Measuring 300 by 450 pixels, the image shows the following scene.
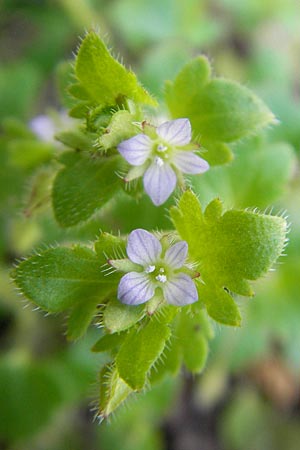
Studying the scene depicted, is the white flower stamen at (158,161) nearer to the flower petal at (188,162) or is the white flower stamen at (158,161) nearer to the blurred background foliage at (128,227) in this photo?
the flower petal at (188,162)

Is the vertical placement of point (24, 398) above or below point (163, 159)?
below

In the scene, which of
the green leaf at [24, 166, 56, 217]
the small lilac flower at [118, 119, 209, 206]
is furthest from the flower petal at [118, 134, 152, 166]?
the green leaf at [24, 166, 56, 217]

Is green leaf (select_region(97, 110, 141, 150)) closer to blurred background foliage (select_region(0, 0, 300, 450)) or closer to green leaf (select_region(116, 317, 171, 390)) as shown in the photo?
green leaf (select_region(116, 317, 171, 390))

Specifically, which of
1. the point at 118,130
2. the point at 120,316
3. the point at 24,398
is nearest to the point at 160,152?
the point at 118,130

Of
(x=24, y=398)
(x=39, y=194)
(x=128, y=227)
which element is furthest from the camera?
(x=24, y=398)

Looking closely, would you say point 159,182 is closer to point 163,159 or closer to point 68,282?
point 163,159

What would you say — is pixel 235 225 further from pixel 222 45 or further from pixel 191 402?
pixel 222 45
